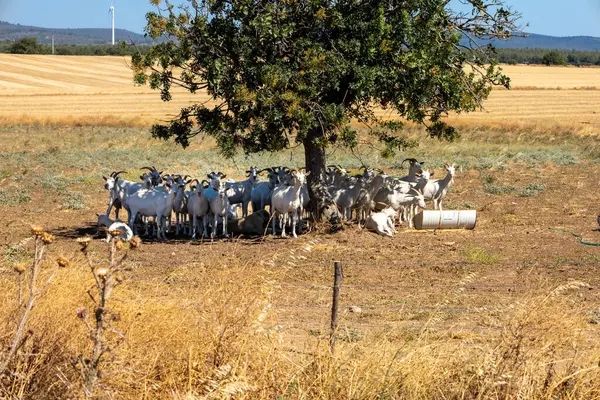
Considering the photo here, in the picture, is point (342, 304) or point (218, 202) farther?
point (218, 202)

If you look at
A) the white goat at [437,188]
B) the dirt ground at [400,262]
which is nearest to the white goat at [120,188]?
the dirt ground at [400,262]

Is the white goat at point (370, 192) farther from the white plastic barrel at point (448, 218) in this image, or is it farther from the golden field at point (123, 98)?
the golden field at point (123, 98)

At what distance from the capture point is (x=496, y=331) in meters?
10.1

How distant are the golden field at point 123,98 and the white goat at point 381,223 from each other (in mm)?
26767

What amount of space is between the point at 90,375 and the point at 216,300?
1923 mm

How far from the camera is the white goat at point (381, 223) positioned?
19156mm

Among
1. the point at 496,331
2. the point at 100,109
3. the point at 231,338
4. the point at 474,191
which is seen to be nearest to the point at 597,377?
the point at 496,331

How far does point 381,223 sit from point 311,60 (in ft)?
13.8

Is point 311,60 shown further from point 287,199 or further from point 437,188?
point 437,188

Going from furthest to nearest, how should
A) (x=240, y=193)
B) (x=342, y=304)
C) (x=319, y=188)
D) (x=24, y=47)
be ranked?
(x=24, y=47) < (x=240, y=193) < (x=319, y=188) < (x=342, y=304)

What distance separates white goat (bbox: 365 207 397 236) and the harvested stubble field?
0.36 m

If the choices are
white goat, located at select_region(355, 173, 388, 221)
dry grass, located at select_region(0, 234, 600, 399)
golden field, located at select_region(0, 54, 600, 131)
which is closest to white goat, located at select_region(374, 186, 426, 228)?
white goat, located at select_region(355, 173, 388, 221)

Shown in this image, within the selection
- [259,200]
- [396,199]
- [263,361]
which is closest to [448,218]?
[396,199]

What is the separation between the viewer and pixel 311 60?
1712cm
